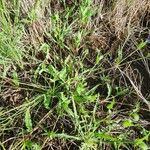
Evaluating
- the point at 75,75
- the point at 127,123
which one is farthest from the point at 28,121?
the point at 127,123

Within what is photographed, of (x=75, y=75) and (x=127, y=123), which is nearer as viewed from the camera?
(x=127, y=123)

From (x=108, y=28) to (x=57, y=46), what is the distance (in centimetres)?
26

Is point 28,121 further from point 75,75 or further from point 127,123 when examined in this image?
point 127,123

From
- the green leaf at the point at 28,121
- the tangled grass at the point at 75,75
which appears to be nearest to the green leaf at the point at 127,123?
the tangled grass at the point at 75,75

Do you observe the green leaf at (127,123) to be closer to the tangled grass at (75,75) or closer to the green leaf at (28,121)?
the tangled grass at (75,75)

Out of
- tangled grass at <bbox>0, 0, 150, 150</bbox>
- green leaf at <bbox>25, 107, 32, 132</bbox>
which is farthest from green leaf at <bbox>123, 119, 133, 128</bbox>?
green leaf at <bbox>25, 107, 32, 132</bbox>

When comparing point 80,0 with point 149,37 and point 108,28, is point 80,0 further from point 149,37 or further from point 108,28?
point 149,37

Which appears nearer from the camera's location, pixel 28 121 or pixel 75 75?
pixel 28 121

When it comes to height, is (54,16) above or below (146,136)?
above

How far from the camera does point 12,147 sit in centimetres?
134

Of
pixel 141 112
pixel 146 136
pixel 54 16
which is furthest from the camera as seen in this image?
pixel 54 16

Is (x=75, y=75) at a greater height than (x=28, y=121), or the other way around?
(x=75, y=75)

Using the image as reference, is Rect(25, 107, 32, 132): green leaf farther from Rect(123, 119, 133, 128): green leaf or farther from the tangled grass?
Rect(123, 119, 133, 128): green leaf

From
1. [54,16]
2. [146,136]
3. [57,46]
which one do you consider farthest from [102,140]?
[54,16]
